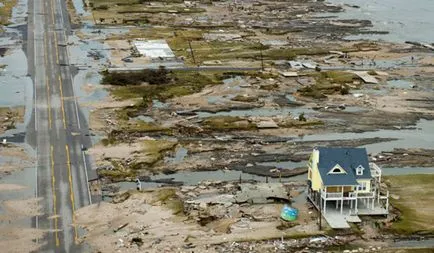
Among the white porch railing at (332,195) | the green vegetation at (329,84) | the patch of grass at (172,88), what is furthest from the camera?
the green vegetation at (329,84)

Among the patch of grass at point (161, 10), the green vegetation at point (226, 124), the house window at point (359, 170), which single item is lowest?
the green vegetation at point (226, 124)

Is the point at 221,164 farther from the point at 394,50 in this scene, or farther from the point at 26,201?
the point at 394,50

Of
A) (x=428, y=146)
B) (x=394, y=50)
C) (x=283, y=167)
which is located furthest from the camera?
(x=394, y=50)

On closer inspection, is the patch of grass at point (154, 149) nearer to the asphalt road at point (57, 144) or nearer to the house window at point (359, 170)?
the asphalt road at point (57, 144)

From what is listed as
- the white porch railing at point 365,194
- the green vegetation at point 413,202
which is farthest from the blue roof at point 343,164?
the green vegetation at point 413,202

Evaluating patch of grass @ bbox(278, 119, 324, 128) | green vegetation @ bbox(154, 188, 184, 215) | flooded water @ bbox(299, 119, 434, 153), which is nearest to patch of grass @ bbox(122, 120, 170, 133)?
patch of grass @ bbox(278, 119, 324, 128)

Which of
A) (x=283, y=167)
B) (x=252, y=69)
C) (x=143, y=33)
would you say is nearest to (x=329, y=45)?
(x=252, y=69)
